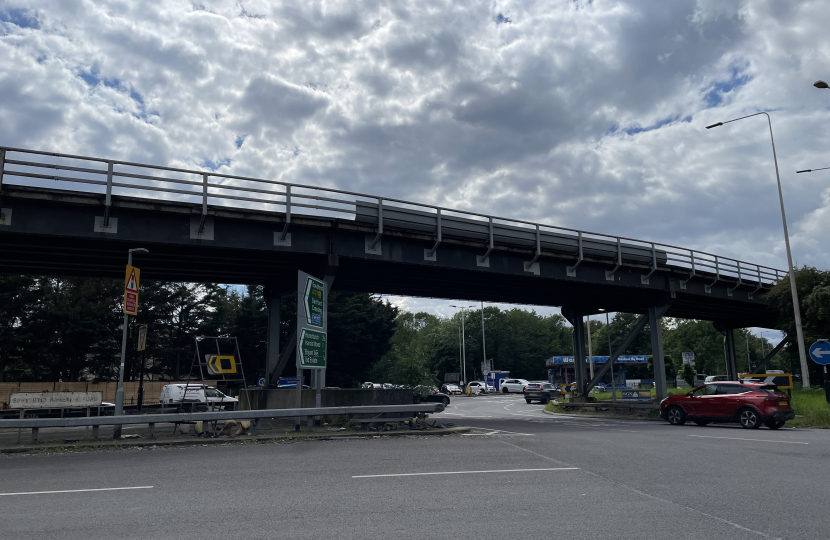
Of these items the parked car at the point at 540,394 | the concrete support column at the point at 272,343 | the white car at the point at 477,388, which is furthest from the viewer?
the white car at the point at 477,388

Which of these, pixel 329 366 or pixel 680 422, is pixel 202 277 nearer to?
pixel 680 422

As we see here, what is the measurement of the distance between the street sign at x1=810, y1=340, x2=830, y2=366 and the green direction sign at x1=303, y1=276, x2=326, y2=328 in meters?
17.0

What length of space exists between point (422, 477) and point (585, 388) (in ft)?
86.8

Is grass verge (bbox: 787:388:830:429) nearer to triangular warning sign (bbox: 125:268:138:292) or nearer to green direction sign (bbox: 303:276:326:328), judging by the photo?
green direction sign (bbox: 303:276:326:328)

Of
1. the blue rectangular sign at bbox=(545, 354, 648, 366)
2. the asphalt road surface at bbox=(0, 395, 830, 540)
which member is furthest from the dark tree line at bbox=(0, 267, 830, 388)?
the asphalt road surface at bbox=(0, 395, 830, 540)

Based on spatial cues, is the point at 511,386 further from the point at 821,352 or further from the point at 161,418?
the point at 161,418

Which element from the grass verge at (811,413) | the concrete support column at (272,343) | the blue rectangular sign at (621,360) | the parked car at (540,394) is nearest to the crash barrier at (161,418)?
the concrete support column at (272,343)

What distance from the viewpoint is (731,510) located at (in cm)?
652

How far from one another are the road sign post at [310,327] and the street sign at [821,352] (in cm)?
1694

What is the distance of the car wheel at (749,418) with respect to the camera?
18.1m

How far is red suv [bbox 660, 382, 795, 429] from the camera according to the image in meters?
18.0

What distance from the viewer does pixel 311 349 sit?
1802cm

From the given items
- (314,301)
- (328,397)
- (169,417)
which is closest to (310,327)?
(314,301)

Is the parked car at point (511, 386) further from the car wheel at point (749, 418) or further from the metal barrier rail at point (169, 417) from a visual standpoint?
the metal barrier rail at point (169, 417)
